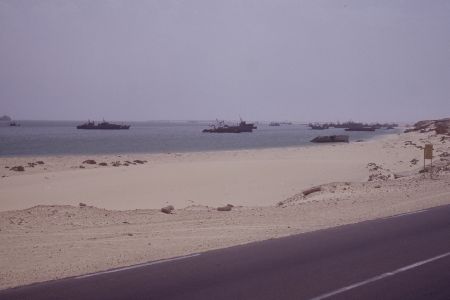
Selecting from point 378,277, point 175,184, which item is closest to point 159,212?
point 378,277

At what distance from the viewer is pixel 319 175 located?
3006 cm

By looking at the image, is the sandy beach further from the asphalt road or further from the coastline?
the asphalt road

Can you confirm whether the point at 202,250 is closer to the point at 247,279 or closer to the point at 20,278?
the point at 247,279

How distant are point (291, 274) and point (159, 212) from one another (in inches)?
323

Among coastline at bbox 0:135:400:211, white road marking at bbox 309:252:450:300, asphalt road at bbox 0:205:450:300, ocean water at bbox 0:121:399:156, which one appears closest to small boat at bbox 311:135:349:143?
ocean water at bbox 0:121:399:156

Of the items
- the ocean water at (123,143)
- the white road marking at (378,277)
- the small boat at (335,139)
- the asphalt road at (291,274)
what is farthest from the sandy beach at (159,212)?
the small boat at (335,139)

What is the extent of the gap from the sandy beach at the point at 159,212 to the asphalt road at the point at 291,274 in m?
0.76

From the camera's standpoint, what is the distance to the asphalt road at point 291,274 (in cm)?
674

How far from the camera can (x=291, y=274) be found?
7707mm

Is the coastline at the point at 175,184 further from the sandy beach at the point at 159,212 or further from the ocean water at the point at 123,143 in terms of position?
the ocean water at the point at 123,143

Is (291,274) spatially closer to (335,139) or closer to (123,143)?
(123,143)

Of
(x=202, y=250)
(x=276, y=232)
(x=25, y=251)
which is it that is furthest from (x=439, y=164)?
(x=25, y=251)

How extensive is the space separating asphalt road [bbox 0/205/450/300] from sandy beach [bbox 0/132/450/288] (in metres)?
0.76

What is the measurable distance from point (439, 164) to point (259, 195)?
1381cm
